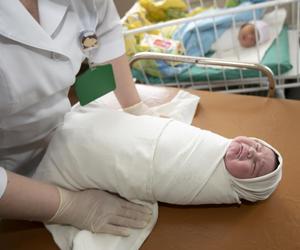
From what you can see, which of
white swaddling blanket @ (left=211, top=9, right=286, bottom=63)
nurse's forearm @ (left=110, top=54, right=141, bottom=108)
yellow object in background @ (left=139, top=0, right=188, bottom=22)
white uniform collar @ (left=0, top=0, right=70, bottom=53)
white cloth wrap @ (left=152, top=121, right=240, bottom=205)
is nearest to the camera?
white uniform collar @ (left=0, top=0, right=70, bottom=53)

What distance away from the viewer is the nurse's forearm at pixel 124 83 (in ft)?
3.30

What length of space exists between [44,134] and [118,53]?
0.30 m

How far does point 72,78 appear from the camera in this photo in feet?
2.51

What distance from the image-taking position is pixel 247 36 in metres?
1.53

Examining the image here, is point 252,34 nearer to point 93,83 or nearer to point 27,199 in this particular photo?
point 93,83

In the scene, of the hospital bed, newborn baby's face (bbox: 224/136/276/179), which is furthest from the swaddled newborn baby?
the hospital bed

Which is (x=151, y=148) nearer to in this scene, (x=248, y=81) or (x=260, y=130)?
(x=260, y=130)

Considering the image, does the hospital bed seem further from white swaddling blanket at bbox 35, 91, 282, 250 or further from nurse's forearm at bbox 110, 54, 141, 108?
white swaddling blanket at bbox 35, 91, 282, 250

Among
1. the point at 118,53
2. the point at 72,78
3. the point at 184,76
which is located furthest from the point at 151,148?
the point at 184,76

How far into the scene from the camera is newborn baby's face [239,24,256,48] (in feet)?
4.99

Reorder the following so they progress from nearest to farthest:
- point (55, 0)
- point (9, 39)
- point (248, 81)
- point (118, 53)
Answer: point (9, 39), point (55, 0), point (118, 53), point (248, 81)

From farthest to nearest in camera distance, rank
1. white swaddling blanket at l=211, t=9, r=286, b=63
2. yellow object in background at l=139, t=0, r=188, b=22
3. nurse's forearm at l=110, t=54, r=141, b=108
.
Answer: yellow object in background at l=139, t=0, r=188, b=22 < white swaddling blanket at l=211, t=9, r=286, b=63 < nurse's forearm at l=110, t=54, r=141, b=108

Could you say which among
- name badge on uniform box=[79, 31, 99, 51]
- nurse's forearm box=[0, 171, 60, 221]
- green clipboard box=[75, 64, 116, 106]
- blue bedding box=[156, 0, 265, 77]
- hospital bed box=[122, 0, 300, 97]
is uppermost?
name badge on uniform box=[79, 31, 99, 51]

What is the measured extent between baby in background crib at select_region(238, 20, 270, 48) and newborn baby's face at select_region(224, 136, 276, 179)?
2.93 feet
